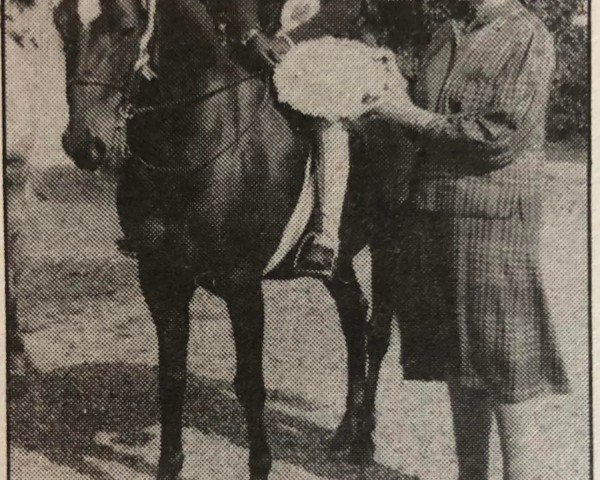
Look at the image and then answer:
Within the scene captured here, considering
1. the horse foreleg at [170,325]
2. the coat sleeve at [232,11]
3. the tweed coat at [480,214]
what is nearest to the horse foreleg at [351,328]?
the tweed coat at [480,214]

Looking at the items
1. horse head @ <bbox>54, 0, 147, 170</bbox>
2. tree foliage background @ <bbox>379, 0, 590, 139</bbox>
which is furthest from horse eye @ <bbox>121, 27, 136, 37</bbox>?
tree foliage background @ <bbox>379, 0, 590, 139</bbox>

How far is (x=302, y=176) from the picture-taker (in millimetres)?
2104

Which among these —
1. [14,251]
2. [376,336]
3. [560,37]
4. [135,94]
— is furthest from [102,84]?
[560,37]

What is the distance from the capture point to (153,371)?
2.10m

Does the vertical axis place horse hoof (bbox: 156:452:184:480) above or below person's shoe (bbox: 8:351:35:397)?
below

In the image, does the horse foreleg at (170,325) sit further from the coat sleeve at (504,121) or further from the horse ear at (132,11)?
the coat sleeve at (504,121)

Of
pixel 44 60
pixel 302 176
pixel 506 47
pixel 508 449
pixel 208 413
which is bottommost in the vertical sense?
pixel 508 449

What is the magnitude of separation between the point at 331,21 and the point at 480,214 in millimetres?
619

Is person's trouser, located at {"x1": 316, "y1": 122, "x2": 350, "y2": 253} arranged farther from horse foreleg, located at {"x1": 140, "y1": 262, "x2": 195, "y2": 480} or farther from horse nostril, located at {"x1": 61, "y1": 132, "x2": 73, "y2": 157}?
horse nostril, located at {"x1": 61, "y1": 132, "x2": 73, "y2": 157}

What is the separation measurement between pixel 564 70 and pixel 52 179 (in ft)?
4.39

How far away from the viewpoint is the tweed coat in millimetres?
2094

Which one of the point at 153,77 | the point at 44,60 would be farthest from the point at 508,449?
the point at 44,60

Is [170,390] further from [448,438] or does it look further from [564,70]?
[564,70]

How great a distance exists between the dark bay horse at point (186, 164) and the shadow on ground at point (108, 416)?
1.7 inches
